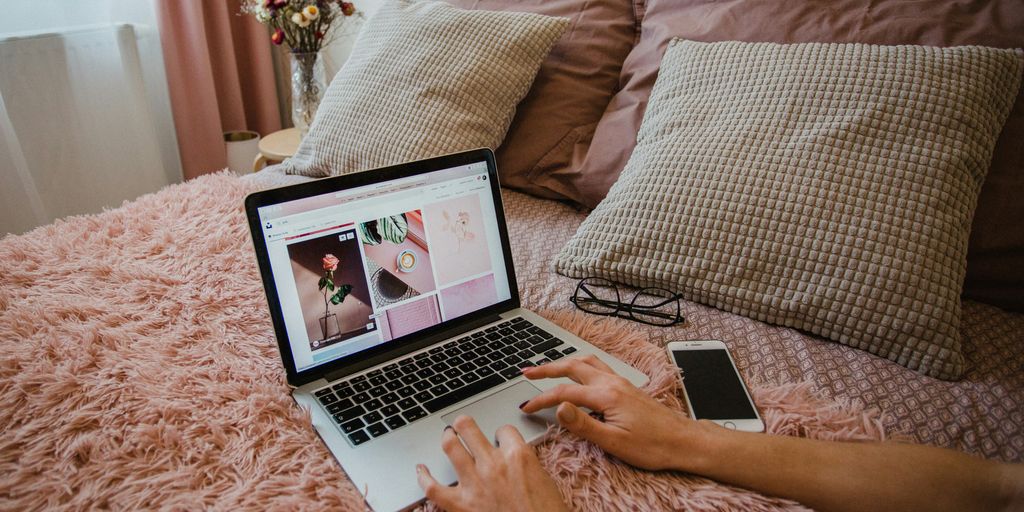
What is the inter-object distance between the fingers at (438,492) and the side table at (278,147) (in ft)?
4.69

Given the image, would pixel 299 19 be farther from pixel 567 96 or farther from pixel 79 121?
pixel 567 96

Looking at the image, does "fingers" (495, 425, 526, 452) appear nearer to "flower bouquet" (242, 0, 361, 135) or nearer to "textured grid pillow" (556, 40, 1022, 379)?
"textured grid pillow" (556, 40, 1022, 379)

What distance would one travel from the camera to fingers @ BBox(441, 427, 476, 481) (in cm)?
52

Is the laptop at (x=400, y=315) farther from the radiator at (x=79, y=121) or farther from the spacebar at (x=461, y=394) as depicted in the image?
the radiator at (x=79, y=121)

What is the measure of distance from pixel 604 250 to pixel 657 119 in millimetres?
268

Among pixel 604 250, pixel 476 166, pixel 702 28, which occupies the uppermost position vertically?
pixel 702 28

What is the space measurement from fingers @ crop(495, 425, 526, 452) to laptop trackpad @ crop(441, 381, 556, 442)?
30 millimetres

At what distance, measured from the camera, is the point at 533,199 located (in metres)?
1.29

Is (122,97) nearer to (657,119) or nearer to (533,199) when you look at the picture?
(533,199)

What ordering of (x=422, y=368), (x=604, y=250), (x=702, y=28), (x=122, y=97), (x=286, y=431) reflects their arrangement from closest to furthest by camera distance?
(x=286, y=431) < (x=422, y=368) < (x=604, y=250) < (x=702, y=28) < (x=122, y=97)

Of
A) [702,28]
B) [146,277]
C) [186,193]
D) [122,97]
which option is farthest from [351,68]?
[122,97]

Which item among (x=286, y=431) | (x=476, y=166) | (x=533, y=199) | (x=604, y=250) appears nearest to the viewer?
(x=286, y=431)

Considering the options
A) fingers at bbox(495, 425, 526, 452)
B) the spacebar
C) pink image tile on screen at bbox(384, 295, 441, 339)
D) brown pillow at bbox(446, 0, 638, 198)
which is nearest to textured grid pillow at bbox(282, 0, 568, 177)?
brown pillow at bbox(446, 0, 638, 198)

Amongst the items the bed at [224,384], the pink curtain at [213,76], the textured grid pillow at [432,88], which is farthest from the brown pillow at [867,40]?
the pink curtain at [213,76]
